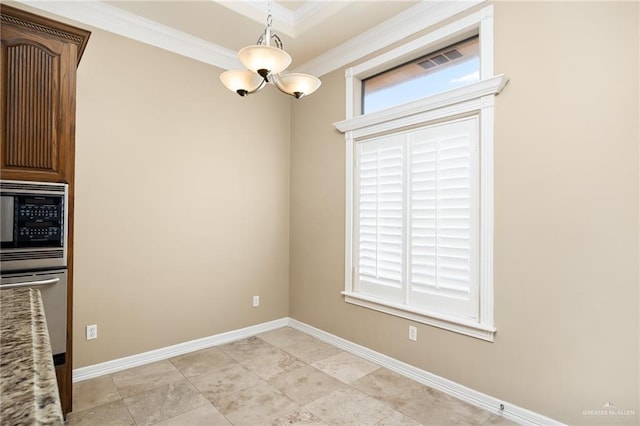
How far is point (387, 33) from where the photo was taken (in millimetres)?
3154

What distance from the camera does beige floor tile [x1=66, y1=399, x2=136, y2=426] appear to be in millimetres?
2266

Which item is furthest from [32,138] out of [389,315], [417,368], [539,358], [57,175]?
[539,358]

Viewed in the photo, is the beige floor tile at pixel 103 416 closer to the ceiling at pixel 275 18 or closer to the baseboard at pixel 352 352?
the baseboard at pixel 352 352

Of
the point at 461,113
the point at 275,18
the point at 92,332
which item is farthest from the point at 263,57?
the point at 92,332

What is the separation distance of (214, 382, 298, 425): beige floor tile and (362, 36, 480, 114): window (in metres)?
2.70

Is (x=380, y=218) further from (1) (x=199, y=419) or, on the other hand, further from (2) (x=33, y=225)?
(2) (x=33, y=225)

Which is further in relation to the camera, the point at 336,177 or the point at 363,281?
the point at 336,177

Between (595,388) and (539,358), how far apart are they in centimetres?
30

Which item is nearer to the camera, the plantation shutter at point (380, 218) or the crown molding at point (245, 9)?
the crown molding at point (245, 9)

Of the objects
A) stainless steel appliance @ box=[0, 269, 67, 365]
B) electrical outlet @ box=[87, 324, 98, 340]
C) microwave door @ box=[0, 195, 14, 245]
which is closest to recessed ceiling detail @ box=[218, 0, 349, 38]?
microwave door @ box=[0, 195, 14, 245]

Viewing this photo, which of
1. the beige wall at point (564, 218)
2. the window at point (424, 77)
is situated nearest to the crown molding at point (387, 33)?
the window at point (424, 77)

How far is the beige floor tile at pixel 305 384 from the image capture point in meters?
2.65

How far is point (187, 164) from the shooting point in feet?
11.3

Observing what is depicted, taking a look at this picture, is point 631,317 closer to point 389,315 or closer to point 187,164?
point 389,315
